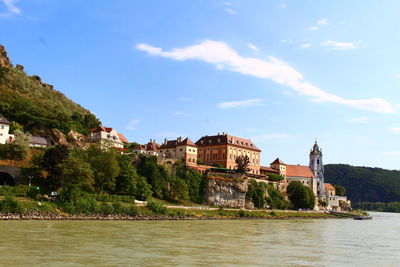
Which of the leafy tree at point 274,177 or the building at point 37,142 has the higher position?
the building at point 37,142

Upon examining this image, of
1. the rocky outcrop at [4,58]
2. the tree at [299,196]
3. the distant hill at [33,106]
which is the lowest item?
the tree at [299,196]

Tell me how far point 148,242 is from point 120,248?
4.01 metres

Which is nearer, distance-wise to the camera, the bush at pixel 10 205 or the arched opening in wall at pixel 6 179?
the bush at pixel 10 205

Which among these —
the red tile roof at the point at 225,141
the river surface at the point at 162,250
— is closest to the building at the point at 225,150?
the red tile roof at the point at 225,141

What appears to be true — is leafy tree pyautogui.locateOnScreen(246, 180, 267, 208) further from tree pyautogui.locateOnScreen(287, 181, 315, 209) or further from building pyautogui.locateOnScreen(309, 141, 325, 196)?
building pyautogui.locateOnScreen(309, 141, 325, 196)

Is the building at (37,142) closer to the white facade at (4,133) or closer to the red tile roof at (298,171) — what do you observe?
the white facade at (4,133)

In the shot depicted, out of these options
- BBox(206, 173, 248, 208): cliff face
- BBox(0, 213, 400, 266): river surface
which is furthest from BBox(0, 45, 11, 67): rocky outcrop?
BBox(0, 213, 400, 266): river surface

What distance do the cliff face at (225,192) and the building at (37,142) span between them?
3134 centimetres

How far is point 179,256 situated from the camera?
80.4 feet

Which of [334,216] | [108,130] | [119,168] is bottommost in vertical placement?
[334,216]

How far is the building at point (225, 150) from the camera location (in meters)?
95.5

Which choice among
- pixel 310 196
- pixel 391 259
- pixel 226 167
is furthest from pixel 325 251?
pixel 310 196

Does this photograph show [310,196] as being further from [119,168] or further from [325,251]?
[325,251]

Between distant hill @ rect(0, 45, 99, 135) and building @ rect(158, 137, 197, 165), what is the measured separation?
17201 millimetres
